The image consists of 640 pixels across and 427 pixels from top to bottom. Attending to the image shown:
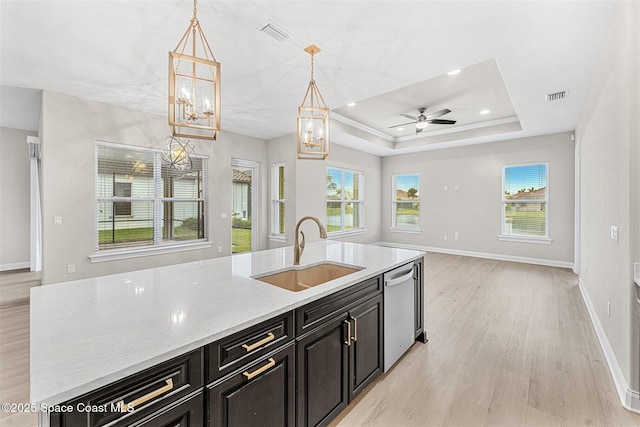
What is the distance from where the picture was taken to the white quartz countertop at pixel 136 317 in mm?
816

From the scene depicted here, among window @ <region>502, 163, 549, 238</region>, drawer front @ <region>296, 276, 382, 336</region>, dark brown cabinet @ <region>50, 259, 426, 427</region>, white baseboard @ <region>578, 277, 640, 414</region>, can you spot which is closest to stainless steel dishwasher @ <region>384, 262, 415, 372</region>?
dark brown cabinet @ <region>50, 259, 426, 427</region>

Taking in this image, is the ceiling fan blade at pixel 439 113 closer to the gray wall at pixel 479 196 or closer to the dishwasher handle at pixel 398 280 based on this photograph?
the gray wall at pixel 479 196

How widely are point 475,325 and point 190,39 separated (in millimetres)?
4072

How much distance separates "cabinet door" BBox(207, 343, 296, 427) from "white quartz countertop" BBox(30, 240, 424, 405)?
216 millimetres

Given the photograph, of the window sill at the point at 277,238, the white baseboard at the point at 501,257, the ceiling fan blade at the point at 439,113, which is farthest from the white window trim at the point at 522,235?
the window sill at the point at 277,238

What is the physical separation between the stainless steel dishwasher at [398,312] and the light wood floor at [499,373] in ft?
0.49

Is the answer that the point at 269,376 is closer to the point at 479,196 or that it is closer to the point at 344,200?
the point at 344,200

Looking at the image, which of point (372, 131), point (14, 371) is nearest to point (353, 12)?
→ point (14, 371)

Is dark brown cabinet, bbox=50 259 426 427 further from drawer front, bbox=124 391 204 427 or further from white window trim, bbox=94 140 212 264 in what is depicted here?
white window trim, bbox=94 140 212 264

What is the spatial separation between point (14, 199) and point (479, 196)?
10.1 m

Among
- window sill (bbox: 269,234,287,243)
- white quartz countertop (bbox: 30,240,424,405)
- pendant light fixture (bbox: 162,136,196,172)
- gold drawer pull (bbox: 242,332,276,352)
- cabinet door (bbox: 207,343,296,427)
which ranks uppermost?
pendant light fixture (bbox: 162,136,196,172)

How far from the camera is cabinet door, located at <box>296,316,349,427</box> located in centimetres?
144

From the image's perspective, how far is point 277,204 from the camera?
259 inches

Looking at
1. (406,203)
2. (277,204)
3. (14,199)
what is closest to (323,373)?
(277,204)
